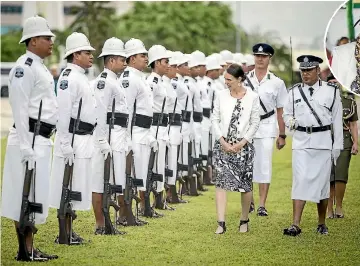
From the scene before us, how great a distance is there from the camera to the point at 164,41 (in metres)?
60.0

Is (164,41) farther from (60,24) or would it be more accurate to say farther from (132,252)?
(132,252)

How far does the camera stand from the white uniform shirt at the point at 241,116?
1334cm

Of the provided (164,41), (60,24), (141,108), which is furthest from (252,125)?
(60,24)

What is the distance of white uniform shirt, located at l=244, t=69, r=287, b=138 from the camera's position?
15.7 metres

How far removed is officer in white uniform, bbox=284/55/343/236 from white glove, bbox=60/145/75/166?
2.92 metres

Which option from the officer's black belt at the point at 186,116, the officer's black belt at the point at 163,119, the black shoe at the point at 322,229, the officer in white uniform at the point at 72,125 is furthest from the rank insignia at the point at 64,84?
the officer's black belt at the point at 186,116

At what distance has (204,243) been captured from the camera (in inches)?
488

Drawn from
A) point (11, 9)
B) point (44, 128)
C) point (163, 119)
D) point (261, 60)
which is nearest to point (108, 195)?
point (44, 128)

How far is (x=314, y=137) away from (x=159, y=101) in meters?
2.74

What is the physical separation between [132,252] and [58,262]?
1000 millimetres

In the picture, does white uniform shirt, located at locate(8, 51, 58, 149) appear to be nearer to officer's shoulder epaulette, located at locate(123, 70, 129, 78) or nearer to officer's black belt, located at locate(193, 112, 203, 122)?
officer's shoulder epaulette, located at locate(123, 70, 129, 78)

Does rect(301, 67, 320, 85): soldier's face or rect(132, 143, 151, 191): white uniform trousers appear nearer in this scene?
rect(301, 67, 320, 85): soldier's face

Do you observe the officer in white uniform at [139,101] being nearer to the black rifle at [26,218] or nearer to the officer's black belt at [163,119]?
the officer's black belt at [163,119]

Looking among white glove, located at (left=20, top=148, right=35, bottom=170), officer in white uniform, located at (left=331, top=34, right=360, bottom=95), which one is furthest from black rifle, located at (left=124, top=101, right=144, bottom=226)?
white glove, located at (left=20, top=148, right=35, bottom=170)
